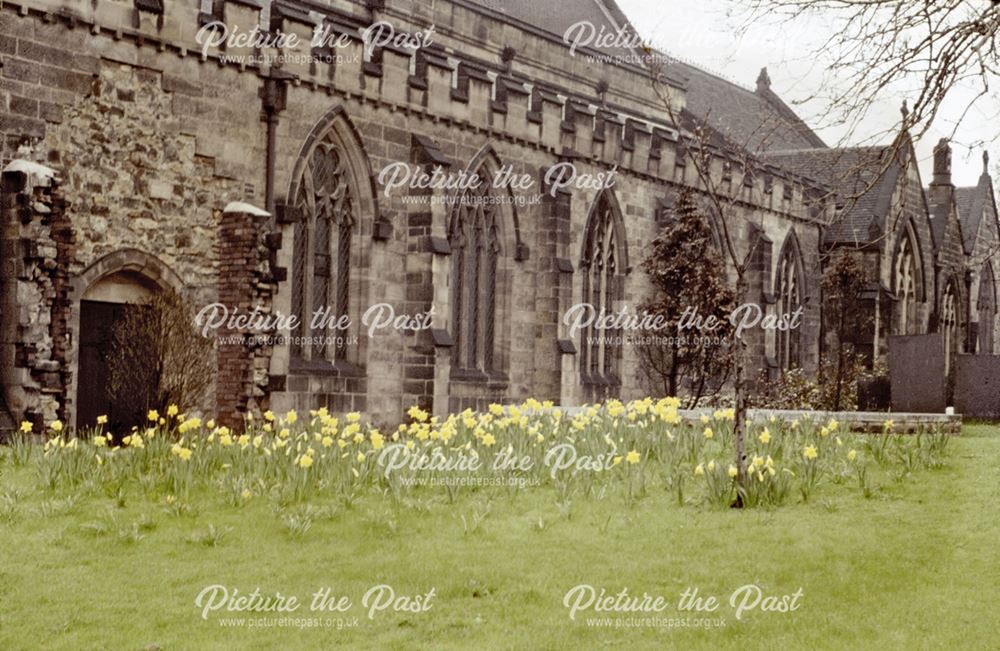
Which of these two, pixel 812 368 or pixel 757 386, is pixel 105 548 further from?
pixel 812 368

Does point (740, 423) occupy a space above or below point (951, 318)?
below

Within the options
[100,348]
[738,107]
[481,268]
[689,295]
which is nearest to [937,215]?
[738,107]

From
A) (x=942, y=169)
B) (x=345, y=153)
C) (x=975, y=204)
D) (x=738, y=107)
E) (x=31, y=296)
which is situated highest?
(x=738, y=107)

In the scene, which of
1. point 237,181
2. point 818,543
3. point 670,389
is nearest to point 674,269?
point 670,389

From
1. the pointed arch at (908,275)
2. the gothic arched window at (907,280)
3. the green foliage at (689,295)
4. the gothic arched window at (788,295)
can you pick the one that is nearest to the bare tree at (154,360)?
the green foliage at (689,295)

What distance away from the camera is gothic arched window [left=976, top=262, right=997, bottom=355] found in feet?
154

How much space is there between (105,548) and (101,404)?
773 centimetres

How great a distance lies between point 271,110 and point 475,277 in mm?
6077

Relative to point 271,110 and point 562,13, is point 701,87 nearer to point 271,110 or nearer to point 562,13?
point 562,13

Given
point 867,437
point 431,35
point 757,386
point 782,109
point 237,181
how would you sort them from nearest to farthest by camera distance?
point 867,437 → point 237,181 → point 431,35 → point 757,386 → point 782,109

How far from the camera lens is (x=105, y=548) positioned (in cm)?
877

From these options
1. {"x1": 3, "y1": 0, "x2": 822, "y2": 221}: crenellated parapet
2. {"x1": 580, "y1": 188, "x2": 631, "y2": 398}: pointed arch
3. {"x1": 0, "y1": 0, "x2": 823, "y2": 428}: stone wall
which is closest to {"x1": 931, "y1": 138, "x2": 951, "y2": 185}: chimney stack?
{"x1": 3, "y1": 0, "x2": 822, "y2": 221}: crenellated parapet

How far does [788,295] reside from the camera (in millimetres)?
34281

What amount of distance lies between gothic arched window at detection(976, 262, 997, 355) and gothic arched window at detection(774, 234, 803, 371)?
14.8 metres
